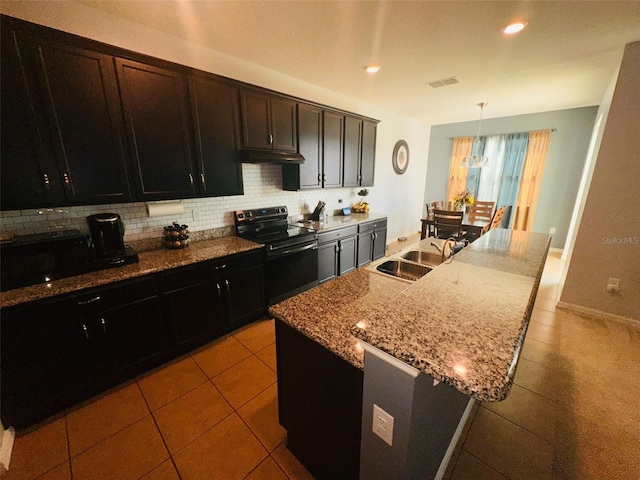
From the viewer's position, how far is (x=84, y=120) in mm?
1689

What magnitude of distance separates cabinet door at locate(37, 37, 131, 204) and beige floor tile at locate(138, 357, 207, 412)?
56.0 inches

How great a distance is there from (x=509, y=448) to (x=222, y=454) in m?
1.70

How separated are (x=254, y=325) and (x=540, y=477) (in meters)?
2.35

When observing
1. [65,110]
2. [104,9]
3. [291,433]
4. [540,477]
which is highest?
[104,9]

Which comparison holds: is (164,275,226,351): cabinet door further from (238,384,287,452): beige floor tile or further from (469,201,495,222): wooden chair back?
(469,201,495,222): wooden chair back

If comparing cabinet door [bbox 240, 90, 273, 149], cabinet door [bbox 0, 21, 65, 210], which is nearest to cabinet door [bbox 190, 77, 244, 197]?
cabinet door [bbox 240, 90, 273, 149]

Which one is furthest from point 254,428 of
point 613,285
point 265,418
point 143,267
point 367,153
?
point 613,285

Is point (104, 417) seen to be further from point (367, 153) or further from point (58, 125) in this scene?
point (367, 153)

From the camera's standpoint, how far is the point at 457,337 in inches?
30.0

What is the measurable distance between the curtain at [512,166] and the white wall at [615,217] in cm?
280

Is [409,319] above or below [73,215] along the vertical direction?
below

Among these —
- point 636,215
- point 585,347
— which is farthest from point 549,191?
point 585,347

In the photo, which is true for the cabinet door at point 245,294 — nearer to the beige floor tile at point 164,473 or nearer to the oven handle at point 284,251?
the oven handle at point 284,251

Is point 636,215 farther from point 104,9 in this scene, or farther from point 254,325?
point 104,9
